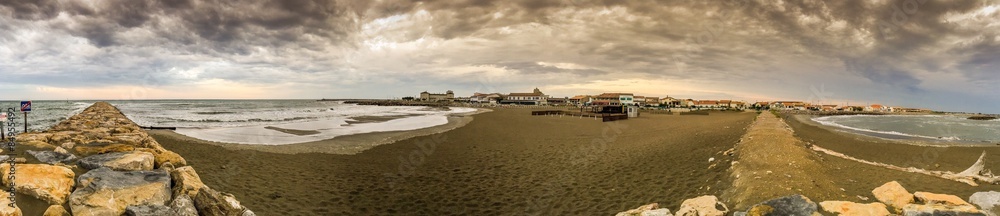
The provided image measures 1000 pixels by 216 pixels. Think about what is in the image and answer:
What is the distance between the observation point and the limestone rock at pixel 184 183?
24.5ft

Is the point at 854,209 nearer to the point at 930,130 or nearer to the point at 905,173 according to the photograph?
the point at 905,173

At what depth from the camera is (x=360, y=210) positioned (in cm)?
996

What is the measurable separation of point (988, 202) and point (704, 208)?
5203 millimetres

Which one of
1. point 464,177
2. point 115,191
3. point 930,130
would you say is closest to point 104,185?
point 115,191

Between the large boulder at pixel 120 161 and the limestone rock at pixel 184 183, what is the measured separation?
26.7 inches

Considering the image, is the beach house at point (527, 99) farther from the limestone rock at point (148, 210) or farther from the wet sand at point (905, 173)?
the limestone rock at point (148, 210)

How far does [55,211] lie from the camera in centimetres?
570

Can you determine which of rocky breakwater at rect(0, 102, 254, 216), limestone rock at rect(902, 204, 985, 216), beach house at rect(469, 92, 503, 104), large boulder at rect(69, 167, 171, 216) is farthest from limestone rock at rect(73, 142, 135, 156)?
beach house at rect(469, 92, 503, 104)

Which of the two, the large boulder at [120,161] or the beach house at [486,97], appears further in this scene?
the beach house at [486,97]

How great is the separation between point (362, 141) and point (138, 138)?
10711 millimetres

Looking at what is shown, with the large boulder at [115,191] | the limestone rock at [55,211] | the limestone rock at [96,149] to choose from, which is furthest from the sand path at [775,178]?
the limestone rock at [96,149]

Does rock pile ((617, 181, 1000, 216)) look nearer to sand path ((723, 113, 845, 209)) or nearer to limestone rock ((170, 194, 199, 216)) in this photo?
sand path ((723, 113, 845, 209))

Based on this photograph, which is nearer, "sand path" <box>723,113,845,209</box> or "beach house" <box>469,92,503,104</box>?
"sand path" <box>723,113,845,209</box>

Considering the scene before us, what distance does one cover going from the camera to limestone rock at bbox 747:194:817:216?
742cm
